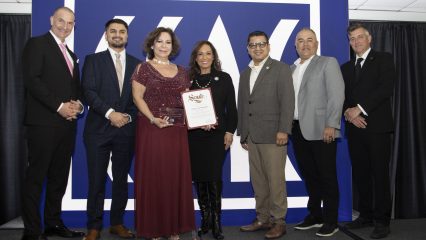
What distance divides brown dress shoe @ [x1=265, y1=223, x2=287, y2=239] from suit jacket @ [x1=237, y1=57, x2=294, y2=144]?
2.39ft

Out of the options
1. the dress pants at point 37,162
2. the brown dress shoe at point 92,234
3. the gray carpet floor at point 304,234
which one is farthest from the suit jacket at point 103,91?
the gray carpet floor at point 304,234

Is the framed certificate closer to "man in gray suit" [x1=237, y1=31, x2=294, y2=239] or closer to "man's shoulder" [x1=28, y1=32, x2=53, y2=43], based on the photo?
"man in gray suit" [x1=237, y1=31, x2=294, y2=239]

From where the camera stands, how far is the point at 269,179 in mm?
3023

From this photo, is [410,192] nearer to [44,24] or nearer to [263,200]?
[263,200]

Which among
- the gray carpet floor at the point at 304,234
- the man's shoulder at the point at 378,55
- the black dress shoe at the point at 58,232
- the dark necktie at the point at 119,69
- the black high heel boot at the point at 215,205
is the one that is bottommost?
the gray carpet floor at the point at 304,234

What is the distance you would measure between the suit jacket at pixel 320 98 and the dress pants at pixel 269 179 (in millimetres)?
313

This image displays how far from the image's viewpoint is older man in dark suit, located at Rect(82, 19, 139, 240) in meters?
2.87

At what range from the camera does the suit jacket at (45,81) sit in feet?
8.93

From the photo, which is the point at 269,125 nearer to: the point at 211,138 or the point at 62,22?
the point at 211,138

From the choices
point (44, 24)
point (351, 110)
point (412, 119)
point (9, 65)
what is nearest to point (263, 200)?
point (351, 110)

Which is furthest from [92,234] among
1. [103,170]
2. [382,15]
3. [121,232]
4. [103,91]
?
[382,15]

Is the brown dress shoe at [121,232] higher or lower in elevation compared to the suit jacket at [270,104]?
lower

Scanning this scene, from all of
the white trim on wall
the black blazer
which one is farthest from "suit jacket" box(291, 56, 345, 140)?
the white trim on wall

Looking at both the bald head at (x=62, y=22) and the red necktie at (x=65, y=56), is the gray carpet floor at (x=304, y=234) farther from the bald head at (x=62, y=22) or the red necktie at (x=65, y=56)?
the bald head at (x=62, y=22)
